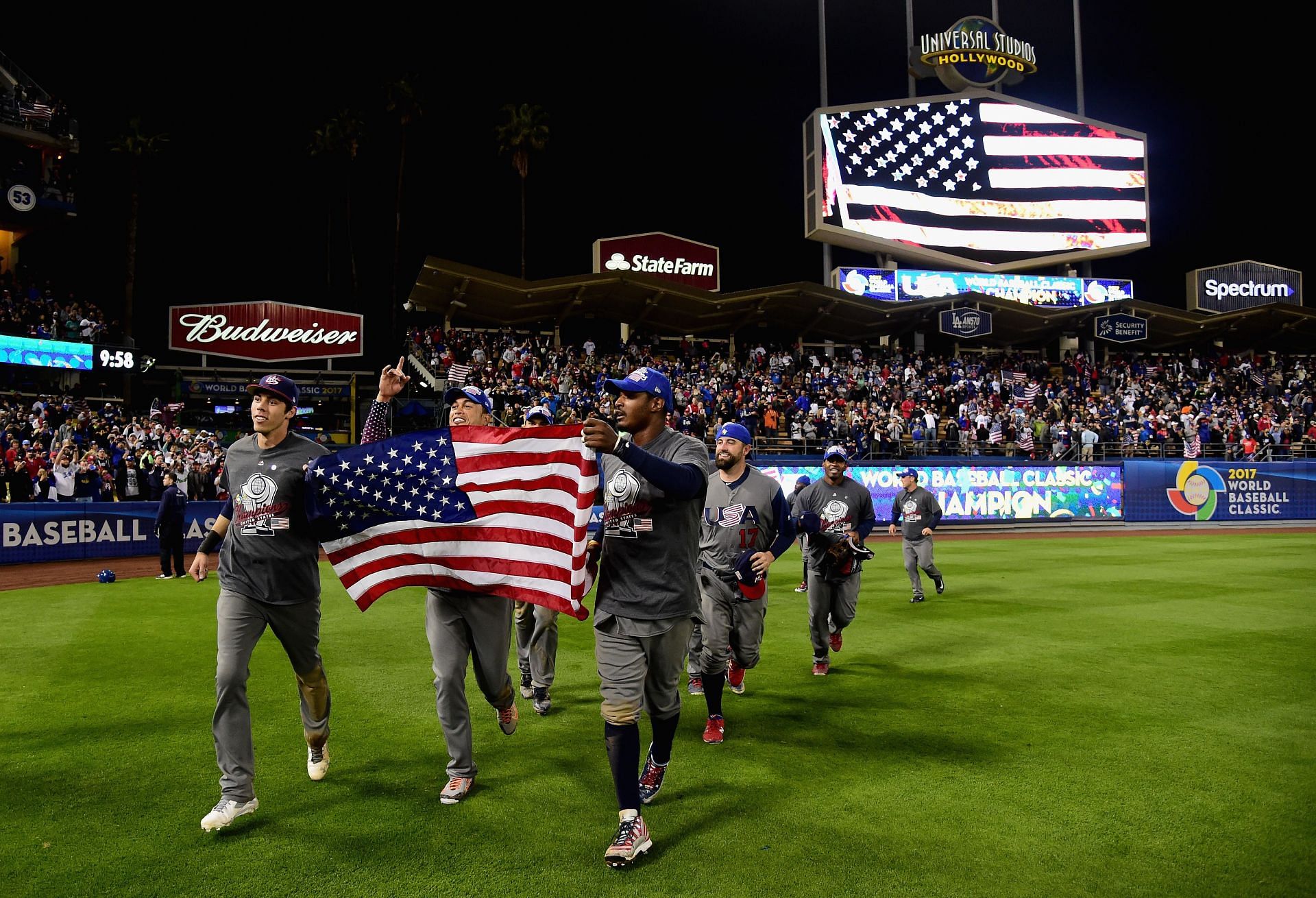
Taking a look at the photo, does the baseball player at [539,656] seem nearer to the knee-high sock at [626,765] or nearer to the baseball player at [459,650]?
the baseball player at [459,650]

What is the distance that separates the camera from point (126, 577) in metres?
17.5

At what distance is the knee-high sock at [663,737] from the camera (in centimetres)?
528

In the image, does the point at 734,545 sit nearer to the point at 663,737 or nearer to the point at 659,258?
the point at 663,737

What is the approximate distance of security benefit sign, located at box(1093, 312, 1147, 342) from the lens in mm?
43688

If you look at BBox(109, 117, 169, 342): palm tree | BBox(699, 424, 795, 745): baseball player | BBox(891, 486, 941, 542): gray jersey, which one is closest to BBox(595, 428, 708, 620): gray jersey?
BBox(699, 424, 795, 745): baseball player

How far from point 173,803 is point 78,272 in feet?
162

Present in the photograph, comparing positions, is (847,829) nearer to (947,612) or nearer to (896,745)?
(896,745)

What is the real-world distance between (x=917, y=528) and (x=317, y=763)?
10793 millimetres

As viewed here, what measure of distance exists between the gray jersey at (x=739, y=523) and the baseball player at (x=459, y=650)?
2.01 metres

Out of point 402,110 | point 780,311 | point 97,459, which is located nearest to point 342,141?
point 402,110

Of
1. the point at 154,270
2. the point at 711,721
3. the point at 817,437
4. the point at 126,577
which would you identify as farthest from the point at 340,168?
the point at 711,721

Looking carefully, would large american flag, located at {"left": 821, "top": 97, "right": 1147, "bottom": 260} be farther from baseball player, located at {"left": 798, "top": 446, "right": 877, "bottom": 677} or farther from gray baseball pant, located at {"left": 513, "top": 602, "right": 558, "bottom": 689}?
gray baseball pant, located at {"left": 513, "top": 602, "right": 558, "bottom": 689}

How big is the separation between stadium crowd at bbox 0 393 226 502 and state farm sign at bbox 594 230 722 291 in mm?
20827

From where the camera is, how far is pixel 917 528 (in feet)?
47.6
